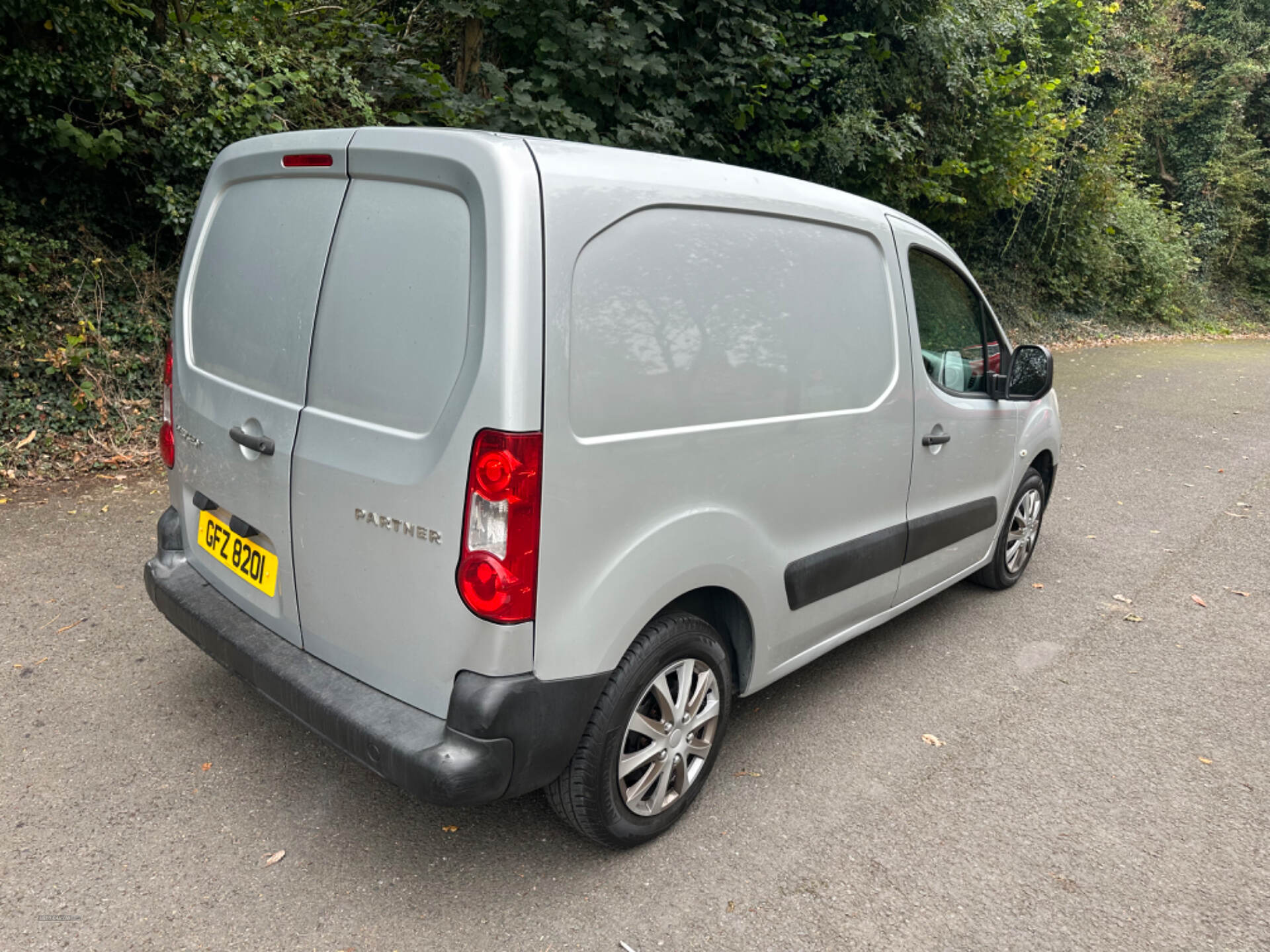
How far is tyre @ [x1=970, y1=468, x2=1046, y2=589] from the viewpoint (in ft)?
14.7

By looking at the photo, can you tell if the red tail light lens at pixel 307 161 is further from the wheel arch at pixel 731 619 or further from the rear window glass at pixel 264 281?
the wheel arch at pixel 731 619

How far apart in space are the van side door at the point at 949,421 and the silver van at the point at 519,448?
322mm

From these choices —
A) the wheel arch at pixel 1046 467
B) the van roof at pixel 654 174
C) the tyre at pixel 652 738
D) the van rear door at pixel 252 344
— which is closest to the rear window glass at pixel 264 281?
the van rear door at pixel 252 344

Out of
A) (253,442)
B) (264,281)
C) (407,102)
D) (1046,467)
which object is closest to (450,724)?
(253,442)

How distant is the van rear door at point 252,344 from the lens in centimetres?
239

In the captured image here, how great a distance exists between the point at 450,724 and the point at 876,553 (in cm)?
179

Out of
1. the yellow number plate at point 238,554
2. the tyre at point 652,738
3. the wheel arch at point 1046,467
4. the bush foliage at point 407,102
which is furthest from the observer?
the bush foliage at point 407,102

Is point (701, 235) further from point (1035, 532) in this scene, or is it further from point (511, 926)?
point (1035, 532)

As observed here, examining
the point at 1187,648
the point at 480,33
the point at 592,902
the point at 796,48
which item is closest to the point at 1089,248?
the point at 796,48

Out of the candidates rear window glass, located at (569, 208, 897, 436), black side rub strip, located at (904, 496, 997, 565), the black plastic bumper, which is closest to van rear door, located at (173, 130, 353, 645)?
the black plastic bumper

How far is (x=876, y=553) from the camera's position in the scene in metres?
3.28

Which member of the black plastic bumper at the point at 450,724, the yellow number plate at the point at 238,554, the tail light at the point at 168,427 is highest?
the tail light at the point at 168,427

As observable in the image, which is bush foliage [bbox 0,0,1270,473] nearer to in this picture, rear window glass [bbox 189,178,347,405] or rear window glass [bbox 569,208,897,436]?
rear window glass [bbox 189,178,347,405]

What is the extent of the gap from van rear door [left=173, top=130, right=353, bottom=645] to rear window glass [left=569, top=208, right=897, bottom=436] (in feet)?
2.58
